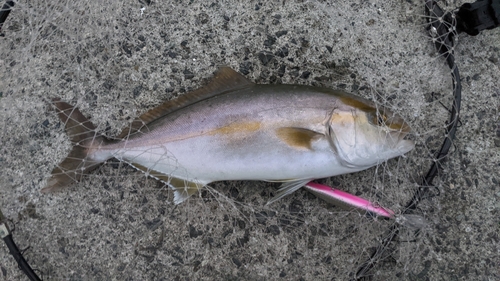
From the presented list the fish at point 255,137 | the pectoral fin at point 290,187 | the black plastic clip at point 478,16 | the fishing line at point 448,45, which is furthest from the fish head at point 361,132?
the black plastic clip at point 478,16

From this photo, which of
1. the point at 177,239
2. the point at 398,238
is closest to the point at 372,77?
the point at 398,238

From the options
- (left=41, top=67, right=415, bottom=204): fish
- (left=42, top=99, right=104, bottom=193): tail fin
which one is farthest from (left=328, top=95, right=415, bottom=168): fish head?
(left=42, top=99, right=104, bottom=193): tail fin

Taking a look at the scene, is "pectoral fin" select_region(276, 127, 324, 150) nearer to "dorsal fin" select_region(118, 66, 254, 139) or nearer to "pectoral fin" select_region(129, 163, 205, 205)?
"dorsal fin" select_region(118, 66, 254, 139)

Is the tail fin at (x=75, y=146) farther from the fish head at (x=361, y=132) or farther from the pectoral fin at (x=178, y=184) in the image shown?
the fish head at (x=361, y=132)

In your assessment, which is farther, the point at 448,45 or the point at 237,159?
the point at 448,45

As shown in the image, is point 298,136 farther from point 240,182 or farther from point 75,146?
point 75,146

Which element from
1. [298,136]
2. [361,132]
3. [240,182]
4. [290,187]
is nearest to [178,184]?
[240,182]
